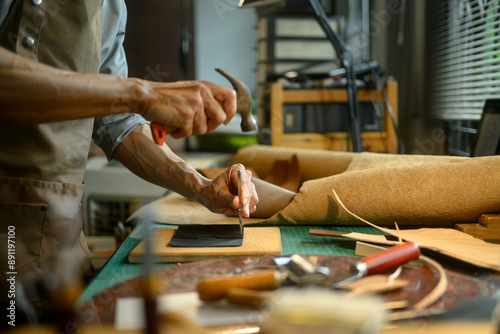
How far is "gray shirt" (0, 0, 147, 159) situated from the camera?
114 cm

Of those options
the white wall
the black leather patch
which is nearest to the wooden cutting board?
the black leather patch

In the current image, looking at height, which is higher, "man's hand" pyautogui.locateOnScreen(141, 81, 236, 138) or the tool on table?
"man's hand" pyautogui.locateOnScreen(141, 81, 236, 138)

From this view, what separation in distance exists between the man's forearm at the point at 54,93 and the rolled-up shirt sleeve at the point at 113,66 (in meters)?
0.45

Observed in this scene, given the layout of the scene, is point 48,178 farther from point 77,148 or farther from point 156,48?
point 156,48

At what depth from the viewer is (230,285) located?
535 mm

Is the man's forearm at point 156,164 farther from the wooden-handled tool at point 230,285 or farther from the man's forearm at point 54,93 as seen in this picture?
the wooden-handled tool at point 230,285

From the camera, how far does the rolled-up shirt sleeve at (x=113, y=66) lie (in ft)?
3.73

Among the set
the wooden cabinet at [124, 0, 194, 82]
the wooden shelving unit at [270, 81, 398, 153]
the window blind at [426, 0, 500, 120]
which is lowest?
the wooden shelving unit at [270, 81, 398, 153]

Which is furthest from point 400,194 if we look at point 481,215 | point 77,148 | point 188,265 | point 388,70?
point 388,70

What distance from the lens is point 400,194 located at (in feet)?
3.38

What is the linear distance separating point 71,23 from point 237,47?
2496mm

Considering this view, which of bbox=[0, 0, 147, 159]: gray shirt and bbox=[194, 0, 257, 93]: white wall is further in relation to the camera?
bbox=[194, 0, 257, 93]: white wall

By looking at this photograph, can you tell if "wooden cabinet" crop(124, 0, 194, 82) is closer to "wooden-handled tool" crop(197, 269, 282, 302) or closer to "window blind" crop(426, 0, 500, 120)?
"window blind" crop(426, 0, 500, 120)

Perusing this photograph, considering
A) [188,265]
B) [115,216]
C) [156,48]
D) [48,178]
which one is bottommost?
[115,216]
